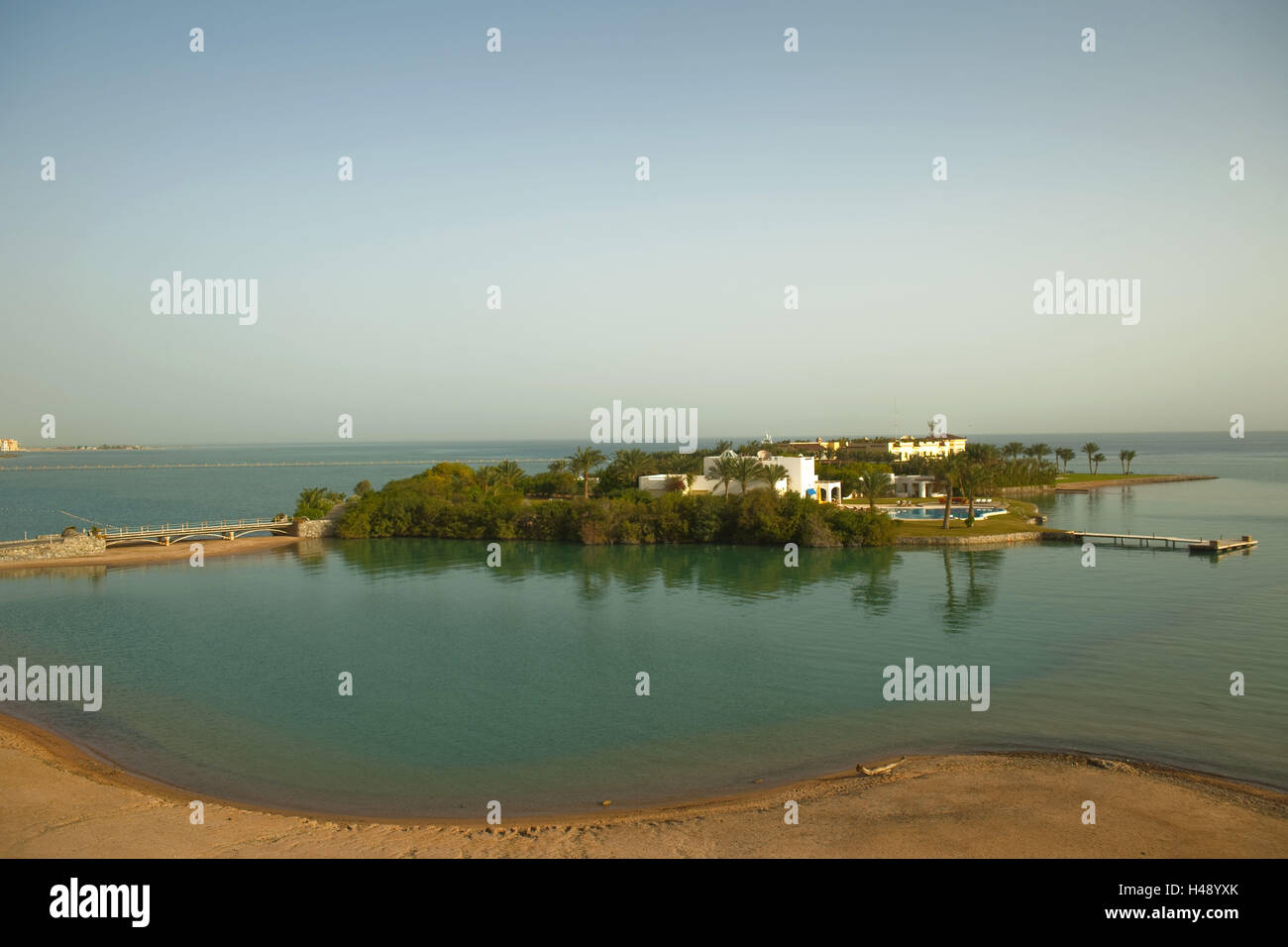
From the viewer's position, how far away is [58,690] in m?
24.0

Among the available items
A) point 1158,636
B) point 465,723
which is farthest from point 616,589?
point 1158,636

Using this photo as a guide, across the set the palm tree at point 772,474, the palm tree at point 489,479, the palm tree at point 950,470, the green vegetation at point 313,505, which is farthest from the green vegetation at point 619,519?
the palm tree at point 950,470

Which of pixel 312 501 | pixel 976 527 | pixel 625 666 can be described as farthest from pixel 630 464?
pixel 625 666

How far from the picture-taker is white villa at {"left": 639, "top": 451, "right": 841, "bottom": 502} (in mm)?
62750

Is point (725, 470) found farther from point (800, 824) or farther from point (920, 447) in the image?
point (920, 447)

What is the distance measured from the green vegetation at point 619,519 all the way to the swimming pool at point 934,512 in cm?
893

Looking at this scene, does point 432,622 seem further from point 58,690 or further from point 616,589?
point 58,690

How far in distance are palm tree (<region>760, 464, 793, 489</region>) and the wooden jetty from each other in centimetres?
1937

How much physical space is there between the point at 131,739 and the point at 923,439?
123006mm

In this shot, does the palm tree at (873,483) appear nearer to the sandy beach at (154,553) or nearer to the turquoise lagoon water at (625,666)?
the turquoise lagoon water at (625,666)

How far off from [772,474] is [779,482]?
4315 millimetres

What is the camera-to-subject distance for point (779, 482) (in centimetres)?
6281

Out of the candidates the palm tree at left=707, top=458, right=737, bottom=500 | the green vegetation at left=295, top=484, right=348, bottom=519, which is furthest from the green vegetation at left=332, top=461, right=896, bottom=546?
the green vegetation at left=295, top=484, right=348, bottom=519

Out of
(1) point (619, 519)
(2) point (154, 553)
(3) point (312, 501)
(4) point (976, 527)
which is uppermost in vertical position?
(3) point (312, 501)
